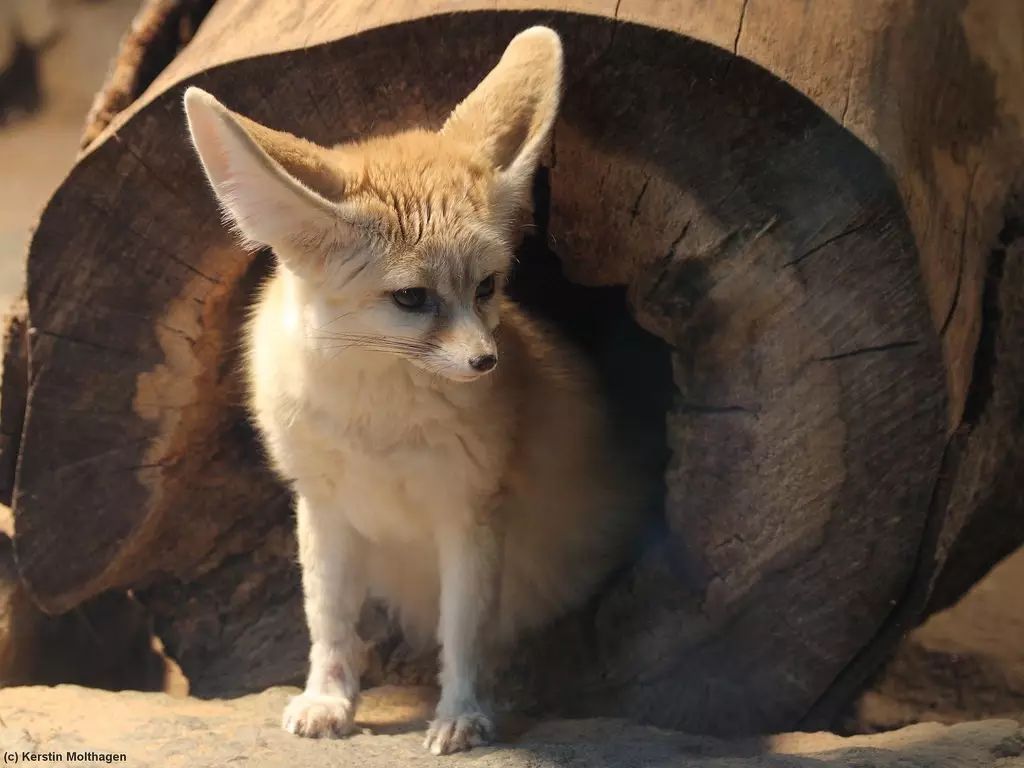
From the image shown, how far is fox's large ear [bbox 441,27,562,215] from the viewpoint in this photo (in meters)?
1.62

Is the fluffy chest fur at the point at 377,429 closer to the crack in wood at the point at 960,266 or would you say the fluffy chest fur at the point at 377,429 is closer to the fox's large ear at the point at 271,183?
the fox's large ear at the point at 271,183

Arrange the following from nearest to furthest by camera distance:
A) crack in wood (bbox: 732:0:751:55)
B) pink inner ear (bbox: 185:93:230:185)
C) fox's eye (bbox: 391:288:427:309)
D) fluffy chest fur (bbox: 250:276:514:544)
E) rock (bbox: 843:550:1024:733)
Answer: pink inner ear (bbox: 185:93:230:185), crack in wood (bbox: 732:0:751:55), fox's eye (bbox: 391:288:427:309), fluffy chest fur (bbox: 250:276:514:544), rock (bbox: 843:550:1024:733)

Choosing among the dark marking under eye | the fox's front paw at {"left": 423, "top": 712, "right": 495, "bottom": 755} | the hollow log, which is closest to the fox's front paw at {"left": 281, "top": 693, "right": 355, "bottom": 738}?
the fox's front paw at {"left": 423, "top": 712, "right": 495, "bottom": 755}

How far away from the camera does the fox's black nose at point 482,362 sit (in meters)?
1.62

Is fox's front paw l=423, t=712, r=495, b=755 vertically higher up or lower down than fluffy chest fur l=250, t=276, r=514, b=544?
lower down

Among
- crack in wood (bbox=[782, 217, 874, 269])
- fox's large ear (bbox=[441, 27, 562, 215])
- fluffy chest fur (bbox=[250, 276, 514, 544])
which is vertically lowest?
fluffy chest fur (bbox=[250, 276, 514, 544])

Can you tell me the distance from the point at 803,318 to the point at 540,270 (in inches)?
45.8

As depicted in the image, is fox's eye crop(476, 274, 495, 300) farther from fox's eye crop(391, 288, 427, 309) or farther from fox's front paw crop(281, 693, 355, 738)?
fox's front paw crop(281, 693, 355, 738)

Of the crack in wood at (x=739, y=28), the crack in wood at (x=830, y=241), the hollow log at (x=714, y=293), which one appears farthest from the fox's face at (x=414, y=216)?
the crack in wood at (x=830, y=241)

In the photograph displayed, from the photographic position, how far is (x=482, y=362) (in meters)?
1.62

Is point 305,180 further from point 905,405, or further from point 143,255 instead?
point 905,405

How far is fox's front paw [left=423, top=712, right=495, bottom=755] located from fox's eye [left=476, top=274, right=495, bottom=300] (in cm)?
83

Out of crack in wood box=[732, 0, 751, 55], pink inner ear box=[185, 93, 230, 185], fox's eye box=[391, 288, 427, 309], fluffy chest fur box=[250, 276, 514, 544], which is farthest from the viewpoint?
fluffy chest fur box=[250, 276, 514, 544]

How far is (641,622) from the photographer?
2.28 metres
